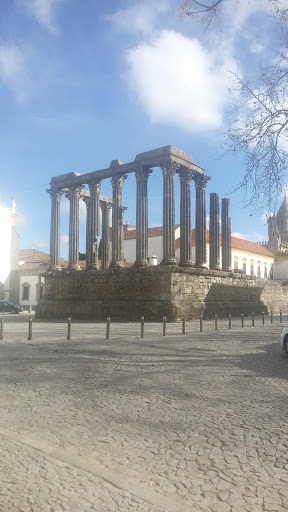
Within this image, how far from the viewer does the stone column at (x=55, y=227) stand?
3014 centimetres

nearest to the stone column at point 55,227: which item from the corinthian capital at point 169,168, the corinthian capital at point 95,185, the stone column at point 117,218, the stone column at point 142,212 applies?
the corinthian capital at point 95,185

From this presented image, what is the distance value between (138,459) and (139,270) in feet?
66.9

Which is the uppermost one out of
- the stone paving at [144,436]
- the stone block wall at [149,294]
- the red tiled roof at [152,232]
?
the red tiled roof at [152,232]

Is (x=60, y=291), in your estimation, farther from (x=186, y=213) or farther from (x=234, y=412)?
(x=234, y=412)

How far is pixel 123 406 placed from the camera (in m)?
5.26

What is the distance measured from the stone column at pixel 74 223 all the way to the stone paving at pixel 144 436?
819 inches

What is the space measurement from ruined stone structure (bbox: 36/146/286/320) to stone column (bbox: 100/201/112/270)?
4.0 inches

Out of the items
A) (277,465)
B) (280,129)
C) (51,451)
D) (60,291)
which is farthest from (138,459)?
(60,291)

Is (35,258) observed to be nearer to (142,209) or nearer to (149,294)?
(142,209)

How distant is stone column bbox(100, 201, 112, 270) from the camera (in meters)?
29.5

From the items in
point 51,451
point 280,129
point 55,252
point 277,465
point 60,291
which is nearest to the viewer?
point 277,465

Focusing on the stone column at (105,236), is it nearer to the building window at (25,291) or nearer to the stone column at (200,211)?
the stone column at (200,211)

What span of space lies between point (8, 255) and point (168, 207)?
28.2 m

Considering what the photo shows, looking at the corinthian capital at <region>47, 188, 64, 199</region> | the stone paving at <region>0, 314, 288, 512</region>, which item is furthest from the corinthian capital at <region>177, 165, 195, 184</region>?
the stone paving at <region>0, 314, 288, 512</region>
